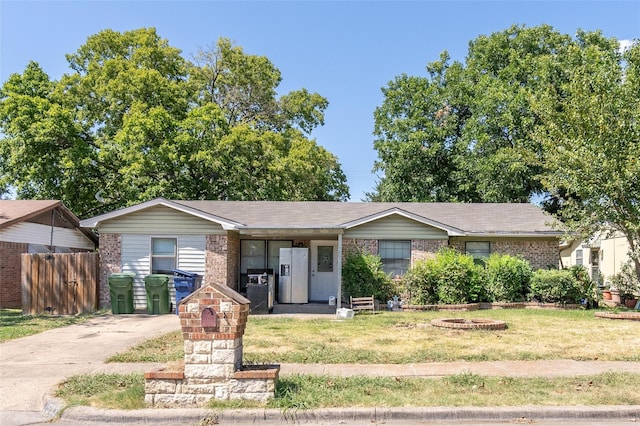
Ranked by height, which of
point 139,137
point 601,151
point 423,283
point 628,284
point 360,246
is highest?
point 139,137

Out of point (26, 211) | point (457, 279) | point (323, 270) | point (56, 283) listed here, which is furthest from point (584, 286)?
point (26, 211)

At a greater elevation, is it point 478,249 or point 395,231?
point 395,231

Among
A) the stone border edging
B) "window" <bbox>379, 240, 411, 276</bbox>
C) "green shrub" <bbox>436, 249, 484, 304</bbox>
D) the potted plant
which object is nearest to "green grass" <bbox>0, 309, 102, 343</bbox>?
"window" <bbox>379, 240, 411, 276</bbox>

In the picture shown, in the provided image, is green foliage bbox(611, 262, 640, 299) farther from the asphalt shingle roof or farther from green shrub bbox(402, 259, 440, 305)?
green shrub bbox(402, 259, 440, 305)

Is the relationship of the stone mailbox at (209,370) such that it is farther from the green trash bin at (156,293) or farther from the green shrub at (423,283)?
the green shrub at (423,283)

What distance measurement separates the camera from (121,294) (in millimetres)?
16562

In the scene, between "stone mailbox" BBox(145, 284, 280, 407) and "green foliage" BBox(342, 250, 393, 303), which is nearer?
"stone mailbox" BBox(145, 284, 280, 407)

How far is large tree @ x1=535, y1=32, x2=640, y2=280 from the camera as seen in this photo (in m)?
15.1

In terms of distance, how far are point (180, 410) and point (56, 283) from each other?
11.5 metres

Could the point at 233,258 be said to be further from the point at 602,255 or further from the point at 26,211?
the point at 602,255

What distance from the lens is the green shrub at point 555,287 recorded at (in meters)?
17.3

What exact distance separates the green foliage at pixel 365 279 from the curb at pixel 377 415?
11.5m

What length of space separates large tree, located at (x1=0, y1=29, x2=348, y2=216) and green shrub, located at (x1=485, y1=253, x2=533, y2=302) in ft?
48.4

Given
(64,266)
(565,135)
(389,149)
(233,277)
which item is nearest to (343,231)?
(233,277)
